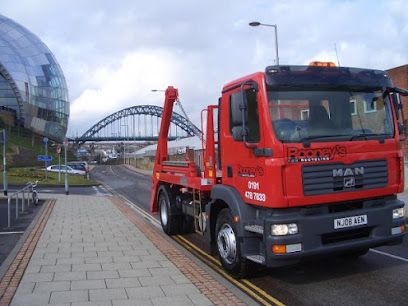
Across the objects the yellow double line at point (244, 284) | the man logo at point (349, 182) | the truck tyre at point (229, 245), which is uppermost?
the man logo at point (349, 182)

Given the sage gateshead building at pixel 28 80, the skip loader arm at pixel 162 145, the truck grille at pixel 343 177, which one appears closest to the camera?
the truck grille at pixel 343 177

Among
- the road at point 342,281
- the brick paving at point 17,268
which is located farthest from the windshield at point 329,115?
the brick paving at point 17,268

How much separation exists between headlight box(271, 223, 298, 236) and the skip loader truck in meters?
0.01

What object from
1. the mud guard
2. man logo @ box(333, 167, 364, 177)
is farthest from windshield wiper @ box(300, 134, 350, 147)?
the mud guard

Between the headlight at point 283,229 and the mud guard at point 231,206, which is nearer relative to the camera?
the headlight at point 283,229

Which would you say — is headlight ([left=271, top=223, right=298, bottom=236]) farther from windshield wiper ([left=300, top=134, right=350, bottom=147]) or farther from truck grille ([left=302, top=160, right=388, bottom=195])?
windshield wiper ([left=300, top=134, right=350, bottom=147])

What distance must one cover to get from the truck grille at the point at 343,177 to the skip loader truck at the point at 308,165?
13mm

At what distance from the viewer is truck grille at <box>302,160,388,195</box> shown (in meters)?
6.71

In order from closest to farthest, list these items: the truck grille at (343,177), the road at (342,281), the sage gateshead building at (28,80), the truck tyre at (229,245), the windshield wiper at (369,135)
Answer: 1. the road at (342,281)
2. the truck grille at (343,177)
3. the windshield wiper at (369,135)
4. the truck tyre at (229,245)
5. the sage gateshead building at (28,80)

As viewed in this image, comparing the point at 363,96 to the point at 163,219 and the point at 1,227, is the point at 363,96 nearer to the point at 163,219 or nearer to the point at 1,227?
the point at 163,219

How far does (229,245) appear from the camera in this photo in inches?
301

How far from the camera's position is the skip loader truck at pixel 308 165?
21.8ft

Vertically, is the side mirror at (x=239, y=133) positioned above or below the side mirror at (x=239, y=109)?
below

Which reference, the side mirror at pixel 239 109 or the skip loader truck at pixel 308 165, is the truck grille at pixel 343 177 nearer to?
the skip loader truck at pixel 308 165
